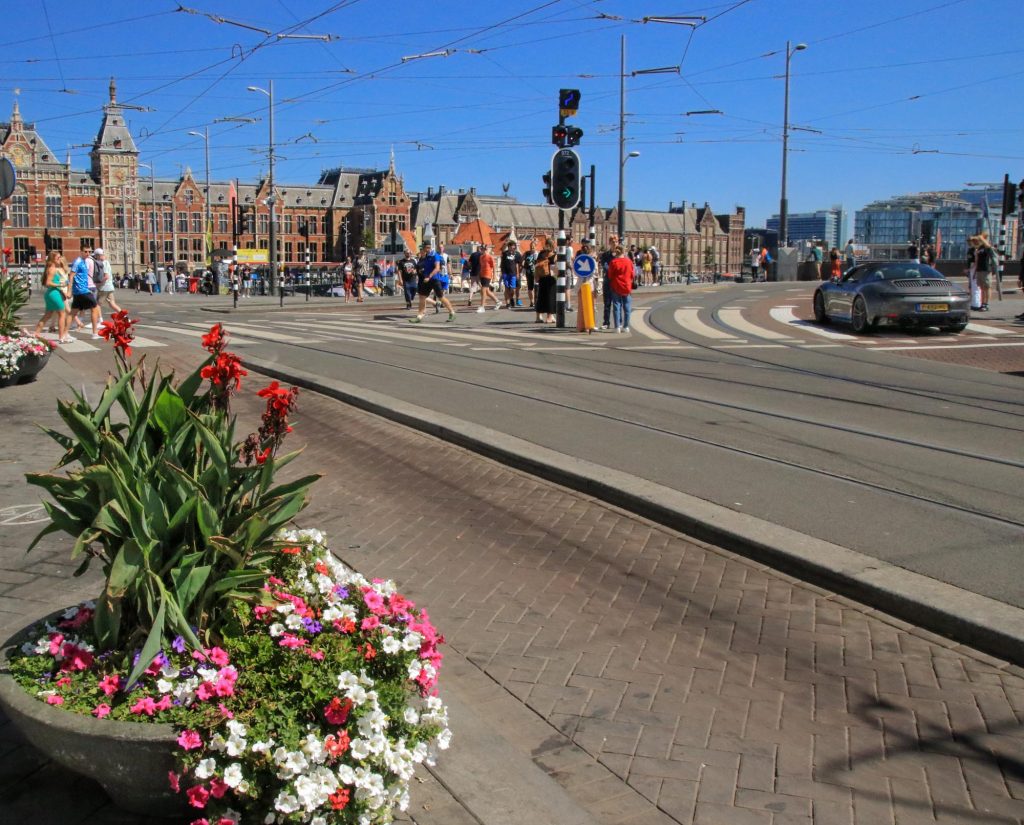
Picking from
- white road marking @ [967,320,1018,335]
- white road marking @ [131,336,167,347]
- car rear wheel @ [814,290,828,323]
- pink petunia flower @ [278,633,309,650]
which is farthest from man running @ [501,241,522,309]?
pink petunia flower @ [278,633,309,650]

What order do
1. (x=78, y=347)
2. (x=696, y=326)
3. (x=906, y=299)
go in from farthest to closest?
(x=696, y=326) < (x=906, y=299) < (x=78, y=347)

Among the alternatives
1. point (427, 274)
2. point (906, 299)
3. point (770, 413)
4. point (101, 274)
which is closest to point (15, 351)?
point (770, 413)

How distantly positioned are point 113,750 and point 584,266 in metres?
16.6

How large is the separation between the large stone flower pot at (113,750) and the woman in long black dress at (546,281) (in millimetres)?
18787

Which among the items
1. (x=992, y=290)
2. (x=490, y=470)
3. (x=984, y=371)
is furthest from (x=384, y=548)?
(x=992, y=290)

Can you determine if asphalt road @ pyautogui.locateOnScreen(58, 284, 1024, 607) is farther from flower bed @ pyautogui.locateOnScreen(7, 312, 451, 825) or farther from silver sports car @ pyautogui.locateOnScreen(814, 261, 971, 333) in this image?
flower bed @ pyautogui.locateOnScreen(7, 312, 451, 825)

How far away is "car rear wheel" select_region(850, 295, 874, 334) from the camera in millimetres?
18625

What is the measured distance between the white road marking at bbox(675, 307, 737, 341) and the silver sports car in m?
2.48

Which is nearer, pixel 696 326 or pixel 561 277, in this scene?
pixel 561 277

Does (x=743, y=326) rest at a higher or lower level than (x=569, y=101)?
lower

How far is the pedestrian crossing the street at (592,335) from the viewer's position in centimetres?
1705

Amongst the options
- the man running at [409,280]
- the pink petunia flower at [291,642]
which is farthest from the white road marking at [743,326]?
the pink petunia flower at [291,642]

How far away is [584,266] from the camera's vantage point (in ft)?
61.3

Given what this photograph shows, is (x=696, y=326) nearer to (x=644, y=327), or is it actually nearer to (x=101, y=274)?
(x=644, y=327)
